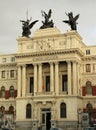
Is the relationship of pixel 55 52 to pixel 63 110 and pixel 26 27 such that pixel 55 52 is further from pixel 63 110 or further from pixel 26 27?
pixel 63 110

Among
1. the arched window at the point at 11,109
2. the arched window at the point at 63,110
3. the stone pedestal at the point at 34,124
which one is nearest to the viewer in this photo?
the arched window at the point at 63,110

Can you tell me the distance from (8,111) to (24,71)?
29.5 feet

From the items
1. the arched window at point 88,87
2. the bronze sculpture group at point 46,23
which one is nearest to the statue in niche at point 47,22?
the bronze sculpture group at point 46,23

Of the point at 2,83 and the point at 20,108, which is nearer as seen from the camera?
the point at 20,108

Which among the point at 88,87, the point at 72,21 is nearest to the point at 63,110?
the point at 88,87

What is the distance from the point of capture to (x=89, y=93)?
6159 centimetres

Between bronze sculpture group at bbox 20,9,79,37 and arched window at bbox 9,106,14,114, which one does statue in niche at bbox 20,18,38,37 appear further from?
arched window at bbox 9,106,14,114

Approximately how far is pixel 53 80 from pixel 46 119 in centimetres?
651

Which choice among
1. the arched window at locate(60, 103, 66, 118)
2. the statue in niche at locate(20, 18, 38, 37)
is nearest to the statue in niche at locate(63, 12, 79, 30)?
the statue in niche at locate(20, 18, 38, 37)

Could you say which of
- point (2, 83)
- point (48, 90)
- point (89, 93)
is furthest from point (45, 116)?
point (2, 83)

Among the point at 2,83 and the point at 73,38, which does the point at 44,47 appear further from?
the point at 2,83

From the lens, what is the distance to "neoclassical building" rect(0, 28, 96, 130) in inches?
2308

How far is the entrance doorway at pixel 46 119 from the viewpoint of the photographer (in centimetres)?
5967

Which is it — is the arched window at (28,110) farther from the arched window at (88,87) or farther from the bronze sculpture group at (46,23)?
the bronze sculpture group at (46,23)
